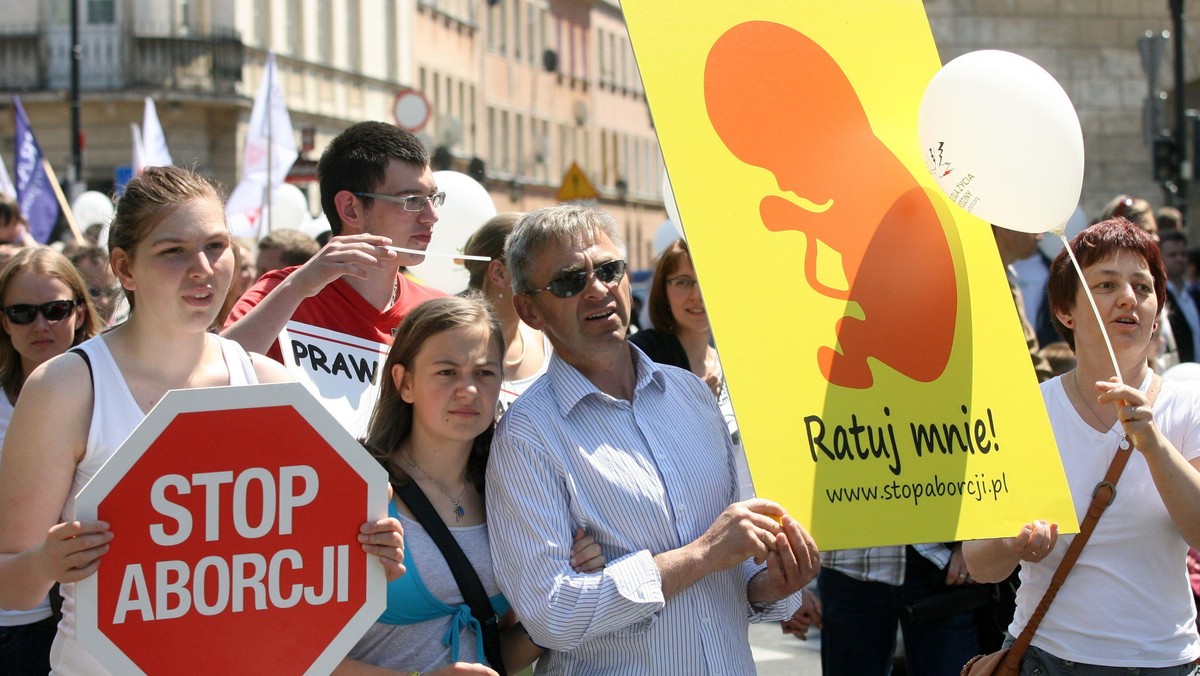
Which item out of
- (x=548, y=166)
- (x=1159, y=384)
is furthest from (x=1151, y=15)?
(x=548, y=166)

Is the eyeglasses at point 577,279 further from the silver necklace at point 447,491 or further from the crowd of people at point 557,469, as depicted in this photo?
the silver necklace at point 447,491

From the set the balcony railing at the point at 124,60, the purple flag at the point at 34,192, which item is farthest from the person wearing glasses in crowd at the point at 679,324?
the balcony railing at the point at 124,60

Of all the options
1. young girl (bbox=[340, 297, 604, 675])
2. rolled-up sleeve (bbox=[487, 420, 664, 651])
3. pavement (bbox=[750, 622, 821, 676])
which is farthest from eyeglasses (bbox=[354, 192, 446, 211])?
pavement (bbox=[750, 622, 821, 676])

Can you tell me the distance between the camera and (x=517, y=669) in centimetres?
353

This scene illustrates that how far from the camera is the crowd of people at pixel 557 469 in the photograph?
10.4ft

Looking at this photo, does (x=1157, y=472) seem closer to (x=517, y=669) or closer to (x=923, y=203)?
→ (x=923, y=203)

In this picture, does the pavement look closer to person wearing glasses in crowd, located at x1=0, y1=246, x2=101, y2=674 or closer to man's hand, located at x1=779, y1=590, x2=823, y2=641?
man's hand, located at x1=779, y1=590, x2=823, y2=641

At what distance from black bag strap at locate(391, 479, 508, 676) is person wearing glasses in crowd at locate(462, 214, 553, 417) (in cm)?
115

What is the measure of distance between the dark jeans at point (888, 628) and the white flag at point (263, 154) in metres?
8.75

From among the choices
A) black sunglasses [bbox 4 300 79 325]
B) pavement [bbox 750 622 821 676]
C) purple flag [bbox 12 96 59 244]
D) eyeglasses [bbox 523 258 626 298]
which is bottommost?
pavement [bbox 750 622 821 676]

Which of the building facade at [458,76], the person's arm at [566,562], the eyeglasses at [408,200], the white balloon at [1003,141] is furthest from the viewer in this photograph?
the building facade at [458,76]

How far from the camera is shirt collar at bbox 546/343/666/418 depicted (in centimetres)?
348

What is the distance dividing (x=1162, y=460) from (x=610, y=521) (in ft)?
4.23

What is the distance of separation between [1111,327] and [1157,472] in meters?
0.44
